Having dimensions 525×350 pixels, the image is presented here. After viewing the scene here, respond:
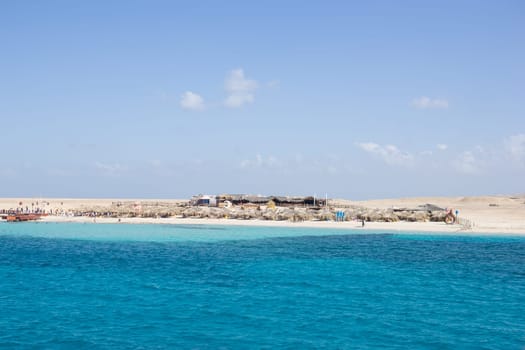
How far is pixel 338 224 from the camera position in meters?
55.4

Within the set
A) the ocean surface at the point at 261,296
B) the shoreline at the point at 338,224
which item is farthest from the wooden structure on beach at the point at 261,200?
the ocean surface at the point at 261,296

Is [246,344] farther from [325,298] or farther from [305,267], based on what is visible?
[305,267]

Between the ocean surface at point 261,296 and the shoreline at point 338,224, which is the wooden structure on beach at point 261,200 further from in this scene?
the ocean surface at point 261,296

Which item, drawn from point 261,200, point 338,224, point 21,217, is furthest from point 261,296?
point 261,200

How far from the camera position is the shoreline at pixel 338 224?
48.1 meters

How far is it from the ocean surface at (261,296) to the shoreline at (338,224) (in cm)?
1133

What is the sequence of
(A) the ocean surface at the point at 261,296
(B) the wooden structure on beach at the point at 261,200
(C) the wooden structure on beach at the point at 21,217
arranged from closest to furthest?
(A) the ocean surface at the point at 261,296, (C) the wooden structure on beach at the point at 21,217, (B) the wooden structure on beach at the point at 261,200

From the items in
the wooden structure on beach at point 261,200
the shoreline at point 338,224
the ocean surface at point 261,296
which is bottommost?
the ocean surface at point 261,296

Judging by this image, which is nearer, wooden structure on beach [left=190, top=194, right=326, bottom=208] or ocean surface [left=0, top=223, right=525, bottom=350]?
ocean surface [left=0, top=223, right=525, bottom=350]

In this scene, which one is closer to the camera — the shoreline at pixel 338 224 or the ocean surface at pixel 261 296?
the ocean surface at pixel 261 296

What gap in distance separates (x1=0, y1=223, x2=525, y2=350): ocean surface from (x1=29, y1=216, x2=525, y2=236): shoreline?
11.3 meters

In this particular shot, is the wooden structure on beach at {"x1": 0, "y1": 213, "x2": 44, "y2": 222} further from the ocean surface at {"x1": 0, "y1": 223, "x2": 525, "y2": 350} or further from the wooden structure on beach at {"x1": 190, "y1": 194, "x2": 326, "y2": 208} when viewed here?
the ocean surface at {"x1": 0, "y1": 223, "x2": 525, "y2": 350}

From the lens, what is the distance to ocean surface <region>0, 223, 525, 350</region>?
14.2 meters

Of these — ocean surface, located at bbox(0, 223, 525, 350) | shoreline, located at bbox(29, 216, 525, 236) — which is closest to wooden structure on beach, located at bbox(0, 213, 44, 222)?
shoreline, located at bbox(29, 216, 525, 236)
